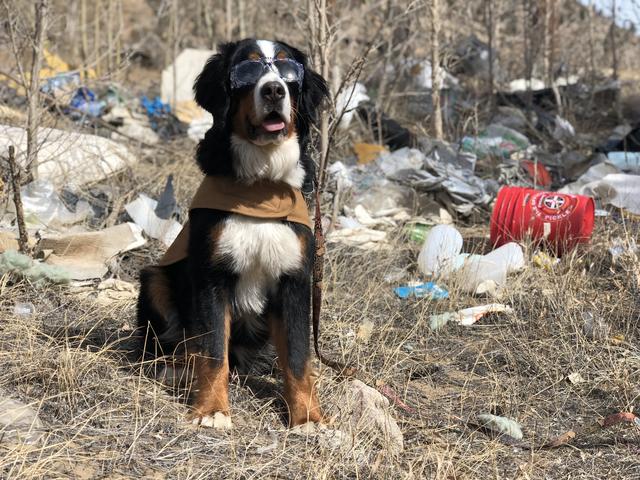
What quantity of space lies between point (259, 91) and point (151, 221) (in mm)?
2711

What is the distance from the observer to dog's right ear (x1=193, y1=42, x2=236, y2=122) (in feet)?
10.4

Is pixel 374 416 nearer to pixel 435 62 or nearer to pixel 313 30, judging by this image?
pixel 313 30

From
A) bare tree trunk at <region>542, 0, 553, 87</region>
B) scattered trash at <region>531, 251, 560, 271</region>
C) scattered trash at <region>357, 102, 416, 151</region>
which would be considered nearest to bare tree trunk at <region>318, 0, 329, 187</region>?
scattered trash at <region>531, 251, 560, 271</region>

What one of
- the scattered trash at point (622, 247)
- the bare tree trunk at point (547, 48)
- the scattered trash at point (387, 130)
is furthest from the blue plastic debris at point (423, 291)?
the bare tree trunk at point (547, 48)

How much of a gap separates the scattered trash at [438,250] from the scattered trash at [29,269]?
7.22 feet

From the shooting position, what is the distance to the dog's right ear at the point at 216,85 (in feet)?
10.4

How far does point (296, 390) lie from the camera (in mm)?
3166

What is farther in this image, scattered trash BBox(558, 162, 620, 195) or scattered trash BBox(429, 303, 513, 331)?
scattered trash BBox(558, 162, 620, 195)

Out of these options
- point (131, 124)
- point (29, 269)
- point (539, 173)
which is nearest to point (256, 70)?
point (29, 269)

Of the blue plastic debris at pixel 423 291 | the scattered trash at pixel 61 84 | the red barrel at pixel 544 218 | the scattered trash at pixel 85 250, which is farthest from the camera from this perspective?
the scattered trash at pixel 61 84

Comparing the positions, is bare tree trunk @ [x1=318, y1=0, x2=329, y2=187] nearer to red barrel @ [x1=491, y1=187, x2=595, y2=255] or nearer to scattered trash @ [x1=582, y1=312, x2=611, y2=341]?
A: red barrel @ [x1=491, y1=187, x2=595, y2=255]

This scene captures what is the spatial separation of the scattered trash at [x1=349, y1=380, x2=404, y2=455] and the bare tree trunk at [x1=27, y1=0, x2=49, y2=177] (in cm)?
293

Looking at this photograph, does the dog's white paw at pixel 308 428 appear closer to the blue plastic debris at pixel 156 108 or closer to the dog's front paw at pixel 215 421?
the dog's front paw at pixel 215 421

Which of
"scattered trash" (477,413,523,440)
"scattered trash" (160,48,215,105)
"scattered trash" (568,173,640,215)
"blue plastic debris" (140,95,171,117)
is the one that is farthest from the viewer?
"scattered trash" (160,48,215,105)
